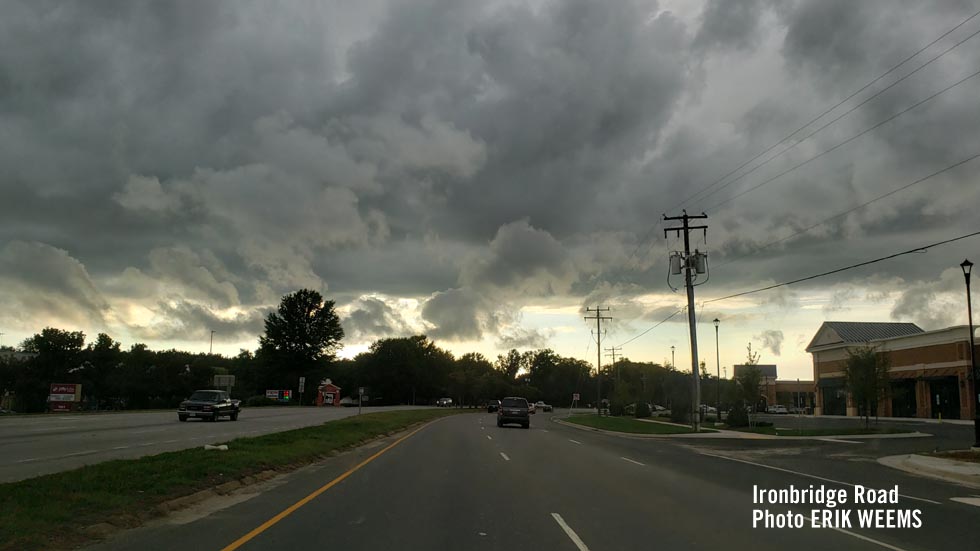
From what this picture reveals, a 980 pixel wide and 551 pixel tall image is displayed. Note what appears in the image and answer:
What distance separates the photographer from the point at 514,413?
43062 millimetres

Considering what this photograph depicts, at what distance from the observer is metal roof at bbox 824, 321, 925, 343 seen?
7213cm

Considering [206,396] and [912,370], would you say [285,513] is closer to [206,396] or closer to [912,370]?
[206,396]

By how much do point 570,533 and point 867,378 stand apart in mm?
37198

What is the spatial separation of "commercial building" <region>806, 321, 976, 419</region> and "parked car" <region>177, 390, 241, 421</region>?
1577 inches

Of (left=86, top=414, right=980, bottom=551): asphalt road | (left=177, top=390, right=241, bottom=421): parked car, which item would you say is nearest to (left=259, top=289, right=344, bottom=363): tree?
(left=177, top=390, right=241, bottom=421): parked car

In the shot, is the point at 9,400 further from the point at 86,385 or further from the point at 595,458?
the point at 595,458

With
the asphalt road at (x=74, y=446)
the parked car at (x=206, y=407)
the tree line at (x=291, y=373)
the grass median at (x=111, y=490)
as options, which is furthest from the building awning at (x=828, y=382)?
the grass median at (x=111, y=490)

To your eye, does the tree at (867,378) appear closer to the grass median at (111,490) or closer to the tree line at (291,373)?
the tree line at (291,373)

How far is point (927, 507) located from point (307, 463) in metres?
14.5

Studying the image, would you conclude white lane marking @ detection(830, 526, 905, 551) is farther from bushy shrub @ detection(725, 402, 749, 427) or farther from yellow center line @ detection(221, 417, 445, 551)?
bushy shrub @ detection(725, 402, 749, 427)

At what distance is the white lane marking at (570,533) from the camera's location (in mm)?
8164

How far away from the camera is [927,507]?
12031 mm

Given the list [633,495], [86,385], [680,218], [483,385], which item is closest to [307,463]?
[633,495]

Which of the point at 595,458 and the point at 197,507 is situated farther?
the point at 595,458
